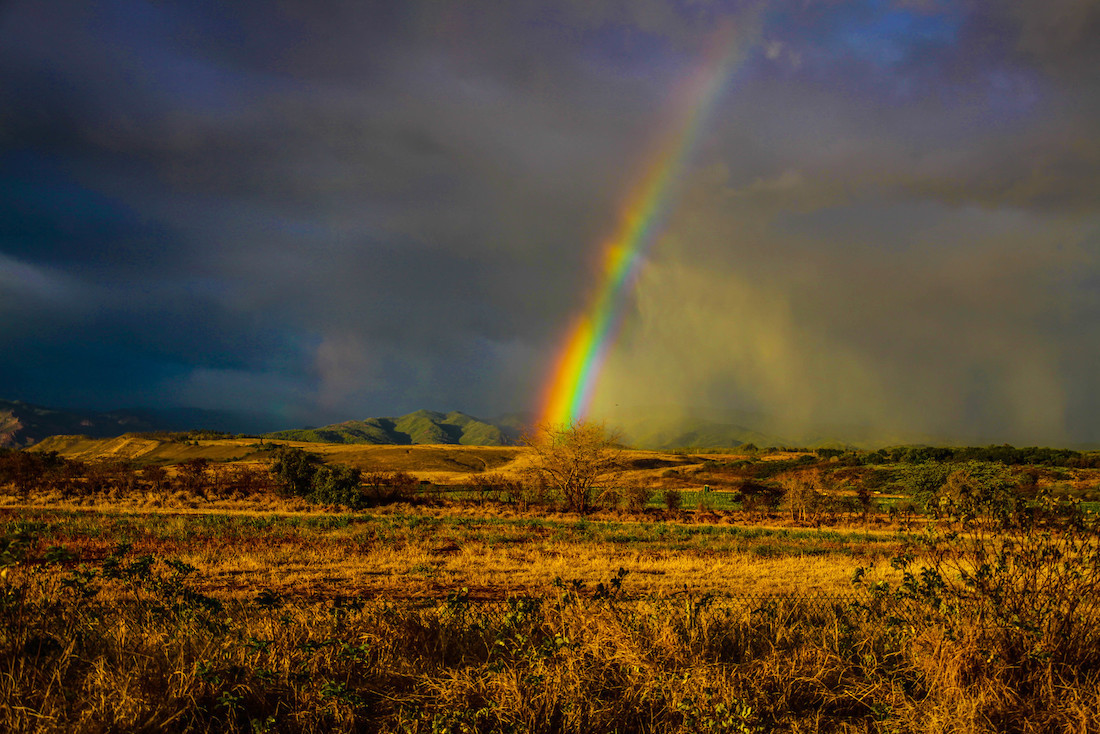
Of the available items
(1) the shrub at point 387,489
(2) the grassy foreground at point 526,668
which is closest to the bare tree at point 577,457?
(1) the shrub at point 387,489

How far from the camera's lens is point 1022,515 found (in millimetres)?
7133

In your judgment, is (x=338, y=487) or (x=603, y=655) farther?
(x=338, y=487)

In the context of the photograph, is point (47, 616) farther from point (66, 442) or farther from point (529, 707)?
point (66, 442)

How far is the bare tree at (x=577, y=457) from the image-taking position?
141ft

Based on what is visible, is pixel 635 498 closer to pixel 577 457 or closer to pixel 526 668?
pixel 577 457

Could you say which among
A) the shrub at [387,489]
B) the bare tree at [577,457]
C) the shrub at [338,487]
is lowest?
the shrub at [387,489]

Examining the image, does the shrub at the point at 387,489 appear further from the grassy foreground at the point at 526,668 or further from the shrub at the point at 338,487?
the grassy foreground at the point at 526,668

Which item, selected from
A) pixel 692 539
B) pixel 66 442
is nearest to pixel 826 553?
pixel 692 539

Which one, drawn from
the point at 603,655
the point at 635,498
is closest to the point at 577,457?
the point at 635,498

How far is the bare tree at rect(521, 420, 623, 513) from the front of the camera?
141ft

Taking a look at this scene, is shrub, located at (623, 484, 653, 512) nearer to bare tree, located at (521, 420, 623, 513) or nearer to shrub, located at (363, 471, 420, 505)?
bare tree, located at (521, 420, 623, 513)

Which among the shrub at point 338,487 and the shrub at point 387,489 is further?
the shrub at point 387,489

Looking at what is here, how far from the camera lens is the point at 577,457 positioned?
42906 millimetres

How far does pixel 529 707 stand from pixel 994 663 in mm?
5063
